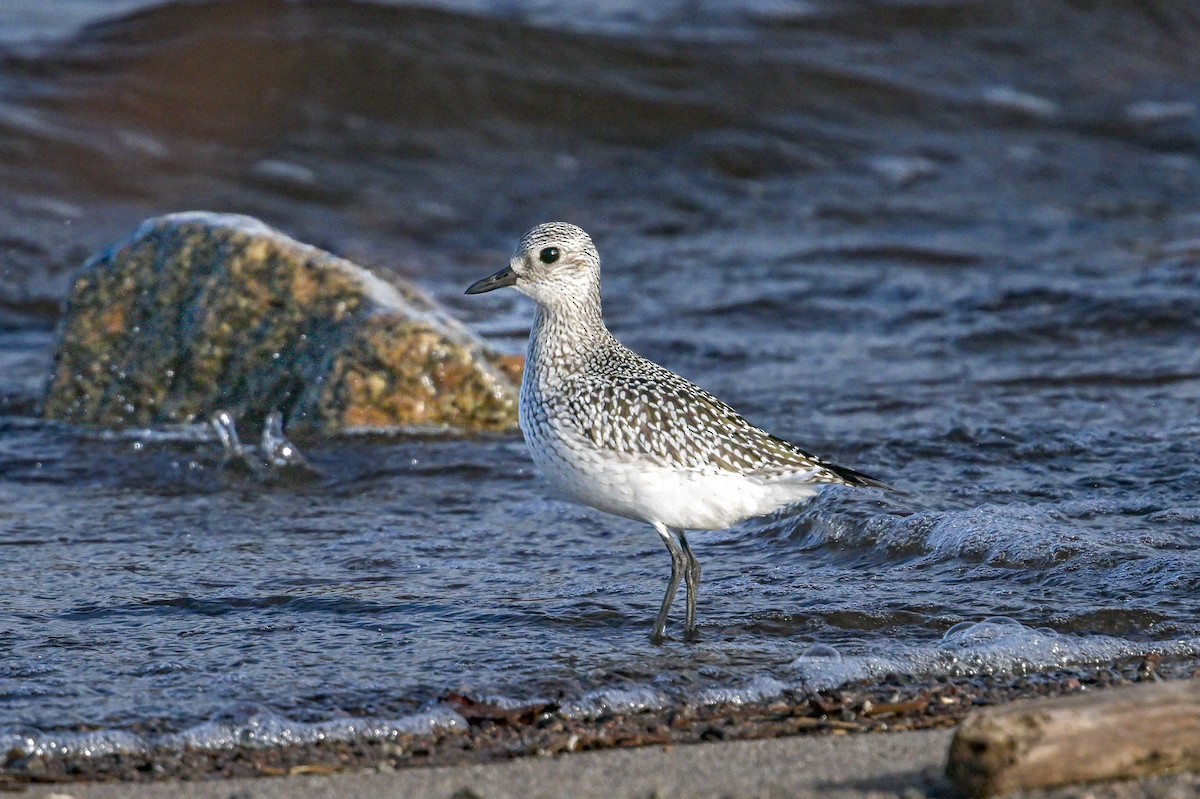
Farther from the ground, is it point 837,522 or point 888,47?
point 888,47

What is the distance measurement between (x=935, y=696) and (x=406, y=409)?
4317mm

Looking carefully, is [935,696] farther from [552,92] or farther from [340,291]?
[552,92]

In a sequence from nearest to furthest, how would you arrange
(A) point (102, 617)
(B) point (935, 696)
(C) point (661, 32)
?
1. (B) point (935, 696)
2. (A) point (102, 617)
3. (C) point (661, 32)

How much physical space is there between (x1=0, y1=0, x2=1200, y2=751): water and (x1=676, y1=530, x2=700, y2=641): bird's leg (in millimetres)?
69

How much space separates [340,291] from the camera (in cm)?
864

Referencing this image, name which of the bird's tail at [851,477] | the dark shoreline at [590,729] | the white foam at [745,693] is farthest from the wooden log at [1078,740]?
the bird's tail at [851,477]

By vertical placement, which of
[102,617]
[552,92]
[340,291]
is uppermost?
[552,92]

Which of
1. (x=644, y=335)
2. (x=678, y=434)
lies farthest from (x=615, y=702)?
(x=644, y=335)

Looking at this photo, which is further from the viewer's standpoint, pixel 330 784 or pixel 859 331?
pixel 859 331

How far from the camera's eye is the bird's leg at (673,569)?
5.51 meters

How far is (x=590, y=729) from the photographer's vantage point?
452 centimetres

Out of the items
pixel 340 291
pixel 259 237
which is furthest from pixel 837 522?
pixel 259 237

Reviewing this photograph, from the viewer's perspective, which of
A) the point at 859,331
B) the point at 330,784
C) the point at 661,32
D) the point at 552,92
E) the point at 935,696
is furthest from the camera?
the point at 661,32

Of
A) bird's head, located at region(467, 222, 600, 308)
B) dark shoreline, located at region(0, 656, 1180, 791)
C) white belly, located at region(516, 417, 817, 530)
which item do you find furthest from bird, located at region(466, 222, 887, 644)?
dark shoreline, located at region(0, 656, 1180, 791)
